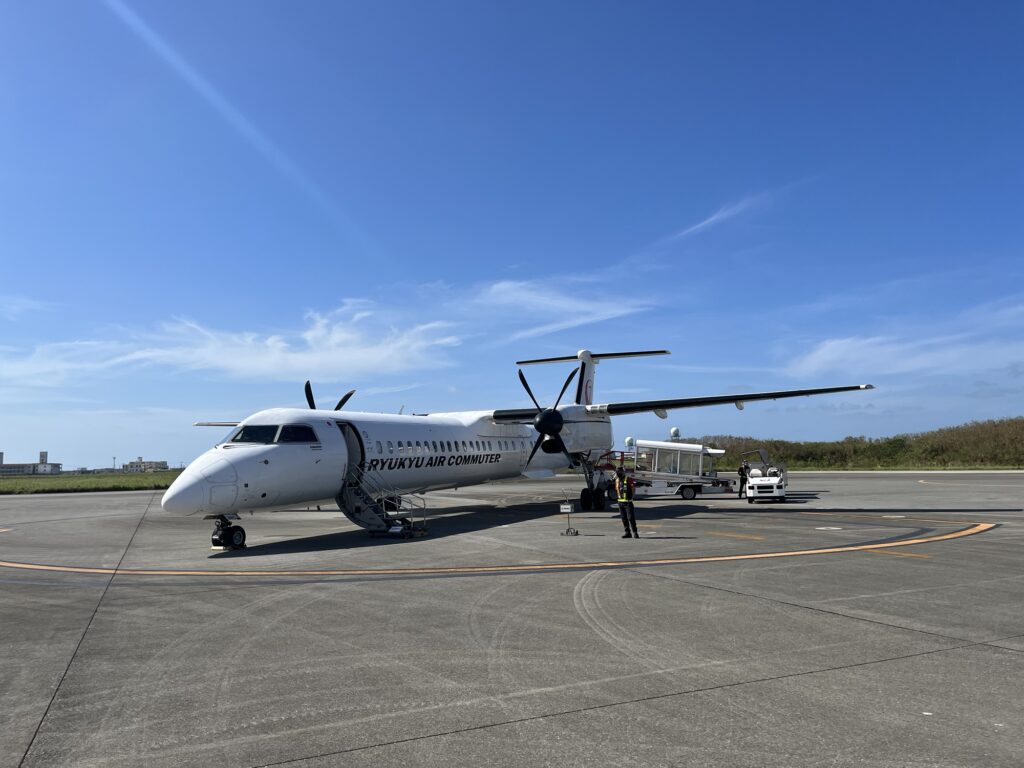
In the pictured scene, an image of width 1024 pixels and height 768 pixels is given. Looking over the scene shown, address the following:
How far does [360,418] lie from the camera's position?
66.8ft

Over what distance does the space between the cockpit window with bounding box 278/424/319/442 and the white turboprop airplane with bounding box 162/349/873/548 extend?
0.03 meters

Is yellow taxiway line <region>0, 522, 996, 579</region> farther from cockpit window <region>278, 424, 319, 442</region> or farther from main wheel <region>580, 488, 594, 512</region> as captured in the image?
main wheel <region>580, 488, 594, 512</region>

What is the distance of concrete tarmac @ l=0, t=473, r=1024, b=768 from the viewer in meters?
4.74

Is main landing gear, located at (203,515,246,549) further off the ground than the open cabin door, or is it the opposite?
the open cabin door

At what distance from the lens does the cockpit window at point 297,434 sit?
1703 centimetres

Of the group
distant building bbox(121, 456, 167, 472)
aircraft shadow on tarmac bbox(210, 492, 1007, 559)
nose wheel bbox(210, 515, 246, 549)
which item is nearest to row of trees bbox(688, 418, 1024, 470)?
aircraft shadow on tarmac bbox(210, 492, 1007, 559)

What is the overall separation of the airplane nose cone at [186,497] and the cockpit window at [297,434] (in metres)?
2.51

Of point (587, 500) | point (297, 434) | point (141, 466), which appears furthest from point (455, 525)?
point (141, 466)

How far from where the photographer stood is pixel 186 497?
14.4 metres

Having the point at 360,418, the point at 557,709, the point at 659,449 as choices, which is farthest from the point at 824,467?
the point at 557,709

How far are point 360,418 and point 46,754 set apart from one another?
15818mm

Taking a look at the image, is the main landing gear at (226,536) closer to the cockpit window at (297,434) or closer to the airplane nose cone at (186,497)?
the airplane nose cone at (186,497)

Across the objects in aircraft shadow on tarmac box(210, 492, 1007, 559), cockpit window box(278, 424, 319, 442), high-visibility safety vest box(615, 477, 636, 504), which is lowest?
aircraft shadow on tarmac box(210, 492, 1007, 559)

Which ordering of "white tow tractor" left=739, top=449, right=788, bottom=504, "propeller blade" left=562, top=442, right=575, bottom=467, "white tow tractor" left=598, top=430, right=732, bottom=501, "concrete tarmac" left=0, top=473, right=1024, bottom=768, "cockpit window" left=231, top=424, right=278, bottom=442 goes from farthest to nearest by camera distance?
"white tow tractor" left=598, top=430, right=732, bottom=501 → "white tow tractor" left=739, top=449, right=788, bottom=504 → "propeller blade" left=562, top=442, right=575, bottom=467 → "cockpit window" left=231, top=424, right=278, bottom=442 → "concrete tarmac" left=0, top=473, right=1024, bottom=768
